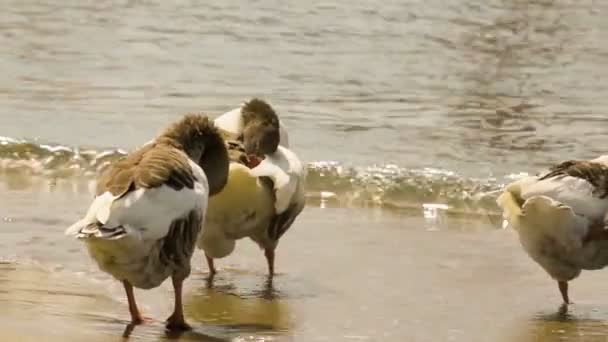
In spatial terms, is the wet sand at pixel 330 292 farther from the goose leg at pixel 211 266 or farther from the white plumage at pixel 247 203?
the white plumage at pixel 247 203

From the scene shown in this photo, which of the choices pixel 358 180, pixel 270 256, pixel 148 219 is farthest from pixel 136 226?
pixel 358 180

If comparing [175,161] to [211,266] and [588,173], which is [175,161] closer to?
[211,266]

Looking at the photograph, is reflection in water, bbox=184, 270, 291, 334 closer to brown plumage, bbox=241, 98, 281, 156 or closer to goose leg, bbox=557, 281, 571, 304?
brown plumage, bbox=241, 98, 281, 156

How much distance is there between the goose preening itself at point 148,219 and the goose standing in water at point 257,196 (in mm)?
838

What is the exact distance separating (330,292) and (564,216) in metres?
1.28

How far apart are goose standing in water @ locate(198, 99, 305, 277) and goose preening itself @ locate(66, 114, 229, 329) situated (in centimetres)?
84

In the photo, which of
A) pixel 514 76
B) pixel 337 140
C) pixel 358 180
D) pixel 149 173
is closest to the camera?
pixel 149 173

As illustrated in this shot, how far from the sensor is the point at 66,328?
647cm

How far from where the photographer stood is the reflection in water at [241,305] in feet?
23.2

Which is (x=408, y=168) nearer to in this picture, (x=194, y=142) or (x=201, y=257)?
(x=201, y=257)

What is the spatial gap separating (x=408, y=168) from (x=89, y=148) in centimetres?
241

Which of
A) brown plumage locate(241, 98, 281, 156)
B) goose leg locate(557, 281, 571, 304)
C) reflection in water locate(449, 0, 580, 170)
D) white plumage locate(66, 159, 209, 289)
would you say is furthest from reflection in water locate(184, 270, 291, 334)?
reflection in water locate(449, 0, 580, 170)

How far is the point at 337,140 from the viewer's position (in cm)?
1219

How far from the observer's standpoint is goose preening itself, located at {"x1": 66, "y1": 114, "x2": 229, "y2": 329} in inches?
247
